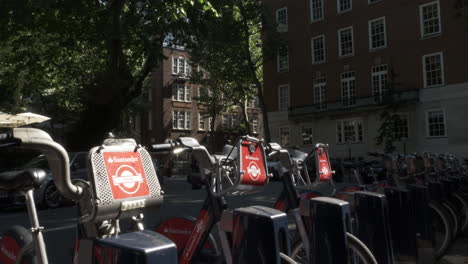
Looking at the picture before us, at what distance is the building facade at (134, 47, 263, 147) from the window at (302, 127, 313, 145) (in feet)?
47.7

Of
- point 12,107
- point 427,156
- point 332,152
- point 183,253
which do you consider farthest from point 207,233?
point 332,152

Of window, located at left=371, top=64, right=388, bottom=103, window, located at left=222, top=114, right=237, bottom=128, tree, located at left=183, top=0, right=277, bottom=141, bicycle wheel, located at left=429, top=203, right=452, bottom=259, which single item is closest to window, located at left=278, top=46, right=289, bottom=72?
tree, located at left=183, top=0, right=277, bottom=141

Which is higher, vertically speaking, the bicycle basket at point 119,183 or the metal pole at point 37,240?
the bicycle basket at point 119,183

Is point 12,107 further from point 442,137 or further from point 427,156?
point 442,137

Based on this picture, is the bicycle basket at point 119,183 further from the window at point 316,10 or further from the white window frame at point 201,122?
the white window frame at point 201,122

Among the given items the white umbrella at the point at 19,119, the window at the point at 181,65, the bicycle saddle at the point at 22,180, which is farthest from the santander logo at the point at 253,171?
the window at the point at 181,65

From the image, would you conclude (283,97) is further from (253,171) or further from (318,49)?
(253,171)

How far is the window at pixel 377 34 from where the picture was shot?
3183 cm

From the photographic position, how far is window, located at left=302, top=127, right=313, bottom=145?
36.4m

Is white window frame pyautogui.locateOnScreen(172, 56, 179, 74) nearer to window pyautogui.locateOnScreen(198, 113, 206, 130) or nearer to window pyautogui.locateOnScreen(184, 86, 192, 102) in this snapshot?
window pyautogui.locateOnScreen(184, 86, 192, 102)

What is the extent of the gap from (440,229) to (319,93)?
101 feet

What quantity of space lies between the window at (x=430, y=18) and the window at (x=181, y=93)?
2911cm

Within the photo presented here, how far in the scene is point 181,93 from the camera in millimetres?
52812

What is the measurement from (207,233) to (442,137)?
28042mm
